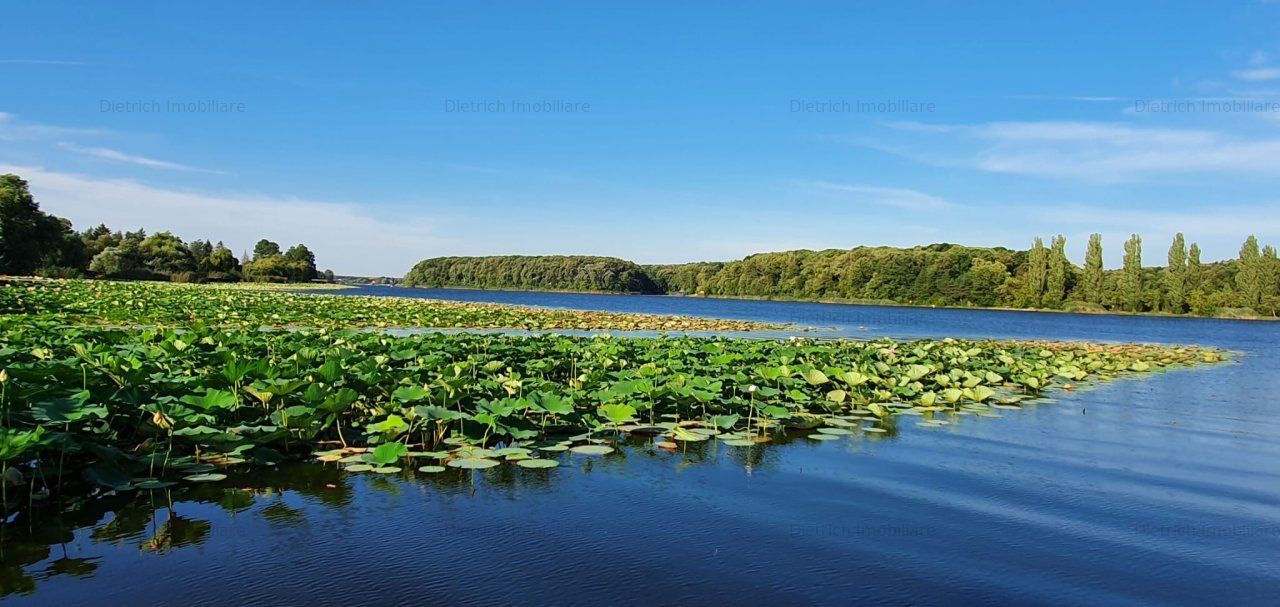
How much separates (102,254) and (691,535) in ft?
278

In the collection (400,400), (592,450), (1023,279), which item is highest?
(1023,279)

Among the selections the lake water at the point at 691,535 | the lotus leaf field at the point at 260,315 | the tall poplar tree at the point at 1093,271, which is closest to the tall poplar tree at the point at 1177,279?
the tall poplar tree at the point at 1093,271

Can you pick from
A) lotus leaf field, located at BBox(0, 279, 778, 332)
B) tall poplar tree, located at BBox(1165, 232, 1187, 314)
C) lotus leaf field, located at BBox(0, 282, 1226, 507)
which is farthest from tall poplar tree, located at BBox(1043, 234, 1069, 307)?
lotus leaf field, located at BBox(0, 282, 1226, 507)

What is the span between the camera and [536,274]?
→ 155125 mm

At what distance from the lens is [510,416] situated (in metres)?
6.42

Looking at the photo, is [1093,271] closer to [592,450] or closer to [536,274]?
[592,450]

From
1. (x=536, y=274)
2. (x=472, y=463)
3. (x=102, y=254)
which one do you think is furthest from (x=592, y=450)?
(x=536, y=274)

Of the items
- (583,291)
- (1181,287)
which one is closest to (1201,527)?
(1181,287)

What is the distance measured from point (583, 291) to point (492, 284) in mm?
26849

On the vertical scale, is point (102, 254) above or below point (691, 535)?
above

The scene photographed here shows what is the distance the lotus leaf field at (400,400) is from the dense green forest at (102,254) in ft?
158

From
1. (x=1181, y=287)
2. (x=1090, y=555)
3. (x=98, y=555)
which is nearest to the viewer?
(x=98, y=555)

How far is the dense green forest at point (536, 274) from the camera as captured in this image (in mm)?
144000

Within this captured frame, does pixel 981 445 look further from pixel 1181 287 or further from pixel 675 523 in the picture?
pixel 1181 287
